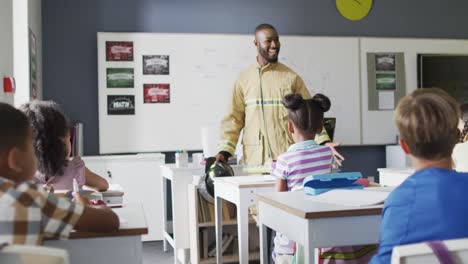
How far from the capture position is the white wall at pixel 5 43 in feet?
10.6

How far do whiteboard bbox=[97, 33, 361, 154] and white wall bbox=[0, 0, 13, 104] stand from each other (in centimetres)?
189

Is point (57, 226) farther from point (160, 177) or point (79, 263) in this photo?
point (160, 177)

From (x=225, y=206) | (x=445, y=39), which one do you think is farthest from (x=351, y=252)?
(x=445, y=39)

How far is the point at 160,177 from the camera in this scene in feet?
16.6

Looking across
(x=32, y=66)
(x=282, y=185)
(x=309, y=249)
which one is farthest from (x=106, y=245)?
(x=32, y=66)

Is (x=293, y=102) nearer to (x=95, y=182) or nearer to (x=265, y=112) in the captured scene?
(x=265, y=112)

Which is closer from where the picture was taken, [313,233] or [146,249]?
[313,233]

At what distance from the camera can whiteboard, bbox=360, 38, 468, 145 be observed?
6031 millimetres

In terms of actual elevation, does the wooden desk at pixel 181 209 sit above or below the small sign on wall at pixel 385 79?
below

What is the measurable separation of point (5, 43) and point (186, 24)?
2.54 meters

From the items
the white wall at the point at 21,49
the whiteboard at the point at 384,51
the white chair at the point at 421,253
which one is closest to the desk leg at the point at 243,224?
the white chair at the point at 421,253

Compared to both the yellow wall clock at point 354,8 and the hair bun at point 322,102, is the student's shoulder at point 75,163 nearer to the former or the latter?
the hair bun at point 322,102

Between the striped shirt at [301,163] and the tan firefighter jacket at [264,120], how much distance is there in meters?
0.93

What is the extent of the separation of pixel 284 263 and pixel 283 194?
1.61ft
